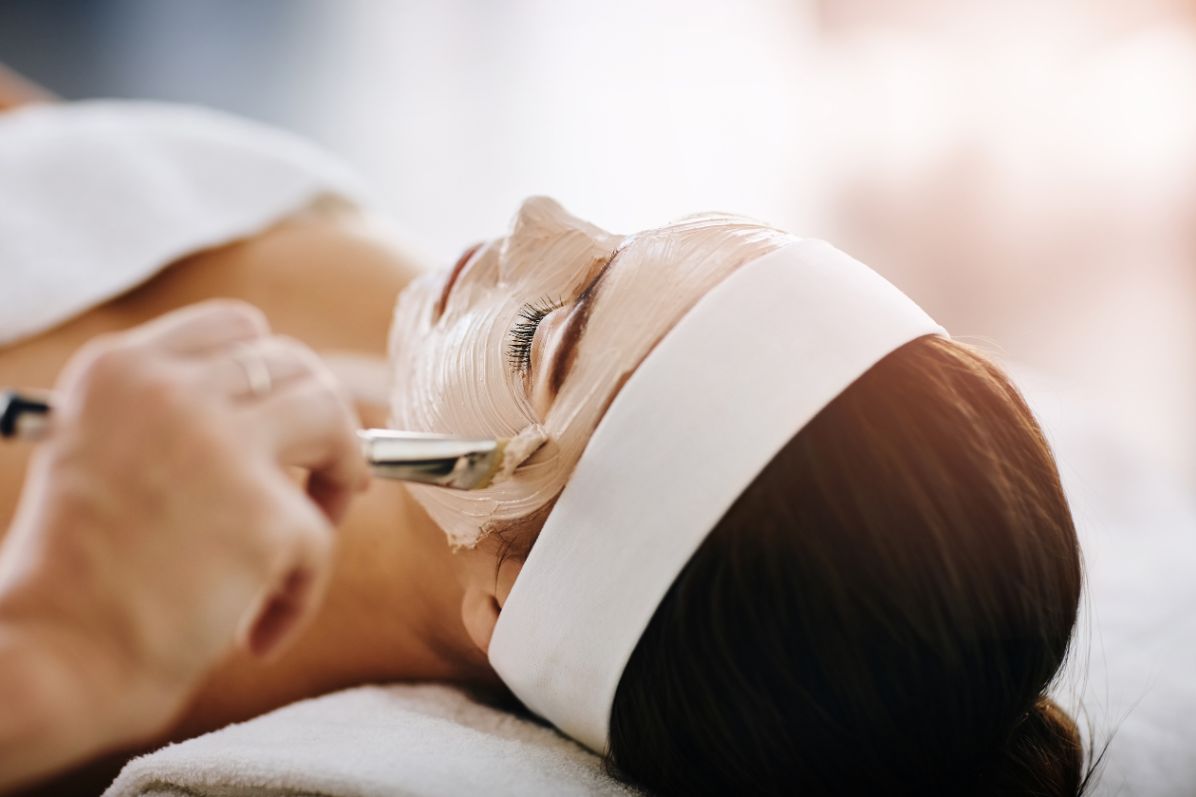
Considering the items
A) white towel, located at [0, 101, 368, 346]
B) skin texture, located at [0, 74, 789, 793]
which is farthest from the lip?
white towel, located at [0, 101, 368, 346]

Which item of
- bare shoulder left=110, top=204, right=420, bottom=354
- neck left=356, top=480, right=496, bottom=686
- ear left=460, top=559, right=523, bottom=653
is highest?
bare shoulder left=110, top=204, right=420, bottom=354

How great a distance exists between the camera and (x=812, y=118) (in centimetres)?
214

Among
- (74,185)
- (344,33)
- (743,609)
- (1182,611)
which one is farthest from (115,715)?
(344,33)

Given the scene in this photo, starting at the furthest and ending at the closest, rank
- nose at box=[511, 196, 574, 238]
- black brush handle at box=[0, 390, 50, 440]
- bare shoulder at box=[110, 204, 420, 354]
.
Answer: bare shoulder at box=[110, 204, 420, 354], nose at box=[511, 196, 574, 238], black brush handle at box=[0, 390, 50, 440]

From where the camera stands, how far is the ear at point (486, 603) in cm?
65

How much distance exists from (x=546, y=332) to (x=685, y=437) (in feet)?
0.50

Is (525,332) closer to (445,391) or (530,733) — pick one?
(445,391)

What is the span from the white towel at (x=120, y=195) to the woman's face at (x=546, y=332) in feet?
1.79

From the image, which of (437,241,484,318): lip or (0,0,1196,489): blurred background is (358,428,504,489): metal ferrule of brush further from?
(0,0,1196,489): blurred background

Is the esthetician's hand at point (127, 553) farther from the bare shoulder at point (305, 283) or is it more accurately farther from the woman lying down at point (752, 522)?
the bare shoulder at point (305, 283)

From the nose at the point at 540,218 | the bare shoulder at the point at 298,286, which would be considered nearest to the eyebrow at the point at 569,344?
the nose at the point at 540,218

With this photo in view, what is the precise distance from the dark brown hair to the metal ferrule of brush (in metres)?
0.15

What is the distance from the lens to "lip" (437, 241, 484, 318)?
77 cm

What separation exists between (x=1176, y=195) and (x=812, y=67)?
92 centimetres
